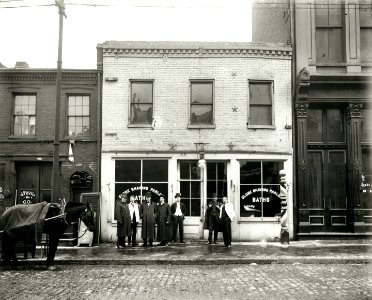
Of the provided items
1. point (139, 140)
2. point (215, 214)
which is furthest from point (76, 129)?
point (215, 214)

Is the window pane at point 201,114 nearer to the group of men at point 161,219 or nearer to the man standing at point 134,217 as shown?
the group of men at point 161,219

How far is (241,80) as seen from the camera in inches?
698

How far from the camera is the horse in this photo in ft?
37.4

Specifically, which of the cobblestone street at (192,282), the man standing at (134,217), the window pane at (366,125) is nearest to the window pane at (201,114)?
the man standing at (134,217)

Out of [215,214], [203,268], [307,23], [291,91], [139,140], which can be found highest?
[307,23]

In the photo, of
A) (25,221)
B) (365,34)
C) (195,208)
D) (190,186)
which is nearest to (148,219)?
(195,208)

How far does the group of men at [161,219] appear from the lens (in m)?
15.5

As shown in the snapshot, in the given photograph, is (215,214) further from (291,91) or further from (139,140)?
(291,91)

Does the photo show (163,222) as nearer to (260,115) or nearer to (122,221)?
(122,221)

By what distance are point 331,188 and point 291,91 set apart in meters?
4.16

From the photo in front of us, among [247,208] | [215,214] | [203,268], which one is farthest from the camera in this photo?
[247,208]

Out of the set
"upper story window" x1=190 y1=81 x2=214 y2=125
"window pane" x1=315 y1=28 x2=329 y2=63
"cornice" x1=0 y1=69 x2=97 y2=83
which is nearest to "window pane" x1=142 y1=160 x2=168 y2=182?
"upper story window" x1=190 y1=81 x2=214 y2=125

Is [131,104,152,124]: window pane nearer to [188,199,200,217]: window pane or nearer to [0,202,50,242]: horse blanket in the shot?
[188,199,200,217]: window pane

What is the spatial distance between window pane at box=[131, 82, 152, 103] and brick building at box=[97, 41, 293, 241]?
0.13 feet
